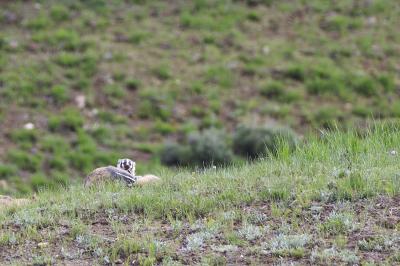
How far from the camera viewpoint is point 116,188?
741 centimetres

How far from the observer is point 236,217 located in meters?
6.45

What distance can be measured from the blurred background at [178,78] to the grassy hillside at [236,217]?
5.26 m

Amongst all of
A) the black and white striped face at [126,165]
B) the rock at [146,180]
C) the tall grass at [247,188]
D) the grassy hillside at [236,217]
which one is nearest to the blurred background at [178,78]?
the black and white striped face at [126,165]

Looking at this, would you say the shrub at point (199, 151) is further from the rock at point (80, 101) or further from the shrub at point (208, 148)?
the rock at point (80, 101)

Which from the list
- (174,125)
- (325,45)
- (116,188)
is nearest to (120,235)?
(116,188)

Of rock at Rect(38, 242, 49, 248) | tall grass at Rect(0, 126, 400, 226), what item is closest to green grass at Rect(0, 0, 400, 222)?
tall grass at Rect(0, 126, 400, 226)

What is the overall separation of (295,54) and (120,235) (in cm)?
1056

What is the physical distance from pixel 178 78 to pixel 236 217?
30.1 ft

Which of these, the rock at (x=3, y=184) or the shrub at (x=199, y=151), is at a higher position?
the shrub at (x=199, y=151)

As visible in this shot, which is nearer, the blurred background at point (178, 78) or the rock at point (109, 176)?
the rock at point (109, 176)

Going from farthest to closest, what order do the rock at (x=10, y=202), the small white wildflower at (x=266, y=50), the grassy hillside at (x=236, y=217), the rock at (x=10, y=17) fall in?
the rock at (x=10, y=17) → the small white wildflower at (x=266, y=50) → the rock at (x=10, y=202) → the grassy hillside at (x=236, y=217)

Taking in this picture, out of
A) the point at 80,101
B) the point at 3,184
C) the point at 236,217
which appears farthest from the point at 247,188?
the point at 80,101

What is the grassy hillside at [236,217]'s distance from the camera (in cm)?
575

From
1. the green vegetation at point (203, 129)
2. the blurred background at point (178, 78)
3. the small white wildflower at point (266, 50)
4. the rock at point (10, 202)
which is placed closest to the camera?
the green vegetation at point (203, 129)
